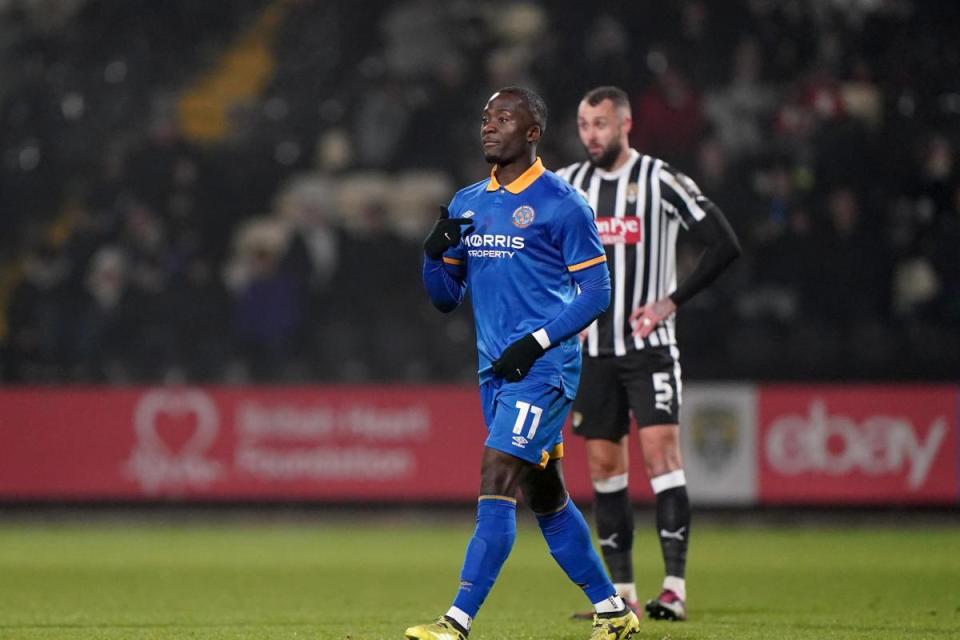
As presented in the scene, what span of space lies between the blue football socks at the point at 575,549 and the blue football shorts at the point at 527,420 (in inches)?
11.7

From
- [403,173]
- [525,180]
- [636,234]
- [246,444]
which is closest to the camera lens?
[525,180]

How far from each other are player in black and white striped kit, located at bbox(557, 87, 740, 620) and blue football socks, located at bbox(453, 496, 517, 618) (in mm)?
1826

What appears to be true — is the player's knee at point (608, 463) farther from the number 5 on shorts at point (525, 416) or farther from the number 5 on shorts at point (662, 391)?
the number 5 on shorts at point (525, 416)

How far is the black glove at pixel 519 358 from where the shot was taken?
5195mm

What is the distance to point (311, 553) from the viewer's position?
10500 mm

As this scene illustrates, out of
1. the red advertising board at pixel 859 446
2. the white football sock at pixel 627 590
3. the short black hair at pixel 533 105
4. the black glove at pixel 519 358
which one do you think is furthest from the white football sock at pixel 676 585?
the red advertising board at pixel 859 446

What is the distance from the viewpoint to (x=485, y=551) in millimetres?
5129

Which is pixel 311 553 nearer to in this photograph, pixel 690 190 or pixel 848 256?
pixel 690 190

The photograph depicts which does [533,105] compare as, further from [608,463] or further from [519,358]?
[608,463]

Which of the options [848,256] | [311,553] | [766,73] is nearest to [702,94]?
[766,73]

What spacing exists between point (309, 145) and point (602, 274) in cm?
960

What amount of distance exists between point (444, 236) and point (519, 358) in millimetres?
536

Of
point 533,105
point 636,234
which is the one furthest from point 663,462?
point 533,105

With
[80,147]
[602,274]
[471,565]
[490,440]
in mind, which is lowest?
[471,565]
